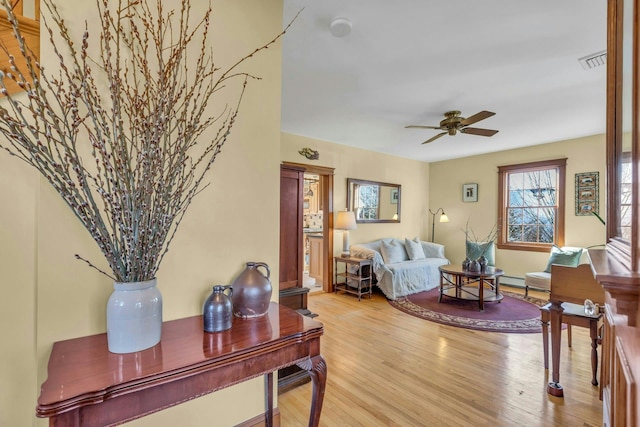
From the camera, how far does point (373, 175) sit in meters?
5.83

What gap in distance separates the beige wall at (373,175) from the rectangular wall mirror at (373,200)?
0.10 metres

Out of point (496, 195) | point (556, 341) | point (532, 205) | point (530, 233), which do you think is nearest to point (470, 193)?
point (496, 195)

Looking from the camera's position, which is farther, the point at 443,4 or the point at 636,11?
the point at 443,4

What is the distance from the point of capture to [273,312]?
4.76 feet

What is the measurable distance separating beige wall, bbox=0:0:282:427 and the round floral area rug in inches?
111

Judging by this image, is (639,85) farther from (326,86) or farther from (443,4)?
(326,86)

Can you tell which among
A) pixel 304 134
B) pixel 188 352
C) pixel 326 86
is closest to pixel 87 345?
pixel 188 352

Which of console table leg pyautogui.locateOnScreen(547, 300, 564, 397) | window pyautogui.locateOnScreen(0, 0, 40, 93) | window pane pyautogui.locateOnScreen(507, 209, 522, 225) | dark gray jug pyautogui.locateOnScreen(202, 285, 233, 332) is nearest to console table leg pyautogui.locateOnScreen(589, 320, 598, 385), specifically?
console table leg pyautogui.locateOnScreen(547, 300, 564, 397)

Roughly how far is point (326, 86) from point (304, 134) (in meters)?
1.76

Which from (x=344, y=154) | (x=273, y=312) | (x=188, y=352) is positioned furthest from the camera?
(x=344, y=154)

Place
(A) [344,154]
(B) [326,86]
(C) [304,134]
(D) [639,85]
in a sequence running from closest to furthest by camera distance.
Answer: (D) [639,85] → (B) [326,86] → (C) [304,134] → (A) [344,154]

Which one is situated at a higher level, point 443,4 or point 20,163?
point 443,4

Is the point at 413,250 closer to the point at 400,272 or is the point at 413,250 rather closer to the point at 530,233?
the point at 400,272

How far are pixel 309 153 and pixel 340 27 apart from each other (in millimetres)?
2800
